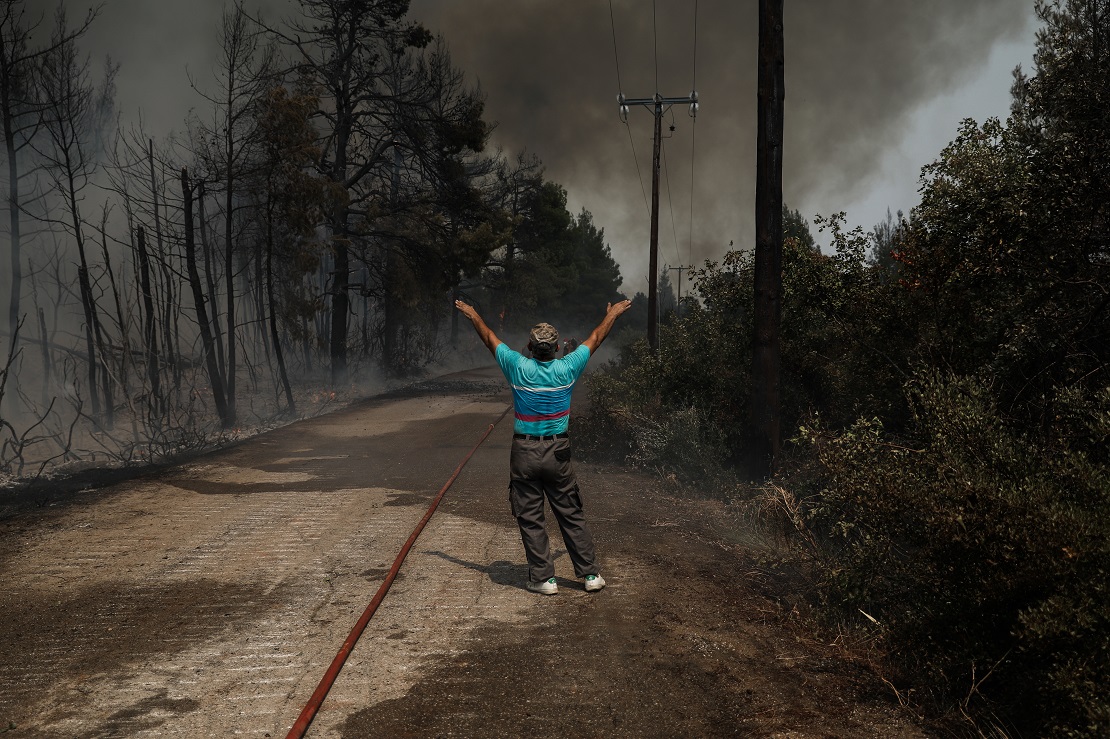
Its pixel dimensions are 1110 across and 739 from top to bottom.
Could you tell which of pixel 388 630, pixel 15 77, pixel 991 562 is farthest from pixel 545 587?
pixel 15 77

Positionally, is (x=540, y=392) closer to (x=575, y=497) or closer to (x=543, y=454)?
(x=543, y=454)

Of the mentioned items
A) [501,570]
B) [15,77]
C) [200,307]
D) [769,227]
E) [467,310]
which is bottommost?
[501,570]

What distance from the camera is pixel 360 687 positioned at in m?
4.74

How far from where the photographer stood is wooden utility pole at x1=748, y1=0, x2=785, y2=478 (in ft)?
33.2

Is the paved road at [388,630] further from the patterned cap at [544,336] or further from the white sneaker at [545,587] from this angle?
the patterned cap at [544,336]

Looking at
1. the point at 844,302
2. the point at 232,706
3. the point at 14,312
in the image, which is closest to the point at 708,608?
the point at 232,706

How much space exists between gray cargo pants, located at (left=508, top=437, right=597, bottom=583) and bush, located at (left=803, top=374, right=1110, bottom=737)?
184cm

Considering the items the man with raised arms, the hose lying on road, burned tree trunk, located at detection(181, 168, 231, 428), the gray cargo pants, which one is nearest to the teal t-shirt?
the man with raised arms

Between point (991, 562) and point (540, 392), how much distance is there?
323cm

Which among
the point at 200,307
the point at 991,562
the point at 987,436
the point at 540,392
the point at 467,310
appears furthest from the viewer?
the point at 200,307

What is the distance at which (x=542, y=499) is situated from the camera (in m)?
6.52

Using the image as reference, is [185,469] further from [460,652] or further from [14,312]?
[14,312]

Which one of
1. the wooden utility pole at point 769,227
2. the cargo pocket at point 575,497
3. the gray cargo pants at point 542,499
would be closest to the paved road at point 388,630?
the gray cargo pants at point 542,499

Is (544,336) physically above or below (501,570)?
above
